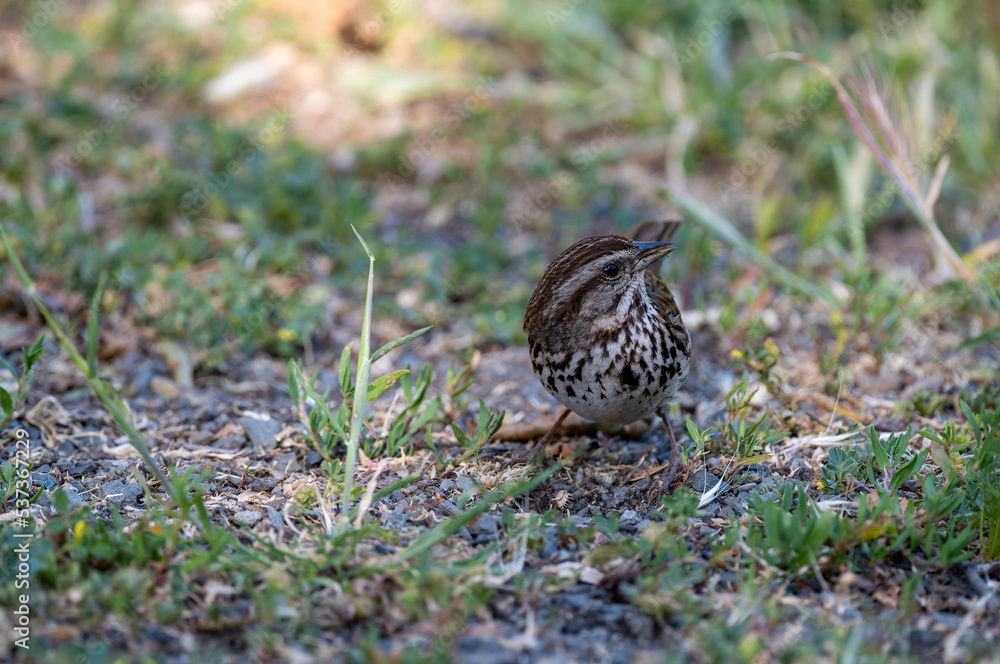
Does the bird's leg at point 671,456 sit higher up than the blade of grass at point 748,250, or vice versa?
the blade of grass at point 748,250

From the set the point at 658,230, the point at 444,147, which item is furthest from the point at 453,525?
the point at 444,147

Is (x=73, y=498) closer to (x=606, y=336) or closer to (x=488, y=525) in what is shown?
(x=488, y=525)

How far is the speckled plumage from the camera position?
13.6 feet

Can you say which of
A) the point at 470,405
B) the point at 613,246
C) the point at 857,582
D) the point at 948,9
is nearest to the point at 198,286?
the point at 470,405

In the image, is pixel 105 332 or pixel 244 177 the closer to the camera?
pixel 105 332

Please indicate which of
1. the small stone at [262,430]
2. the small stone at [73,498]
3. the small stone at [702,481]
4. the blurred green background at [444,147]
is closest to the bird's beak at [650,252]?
the small stone at [702,481]

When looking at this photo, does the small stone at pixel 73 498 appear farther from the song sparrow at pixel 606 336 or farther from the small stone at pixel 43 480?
the song sparrow at pixel 606 336

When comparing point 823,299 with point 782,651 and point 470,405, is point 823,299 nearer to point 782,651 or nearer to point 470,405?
point 470,405

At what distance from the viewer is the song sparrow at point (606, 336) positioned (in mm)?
4152

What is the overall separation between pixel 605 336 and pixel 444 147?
13.1 ft

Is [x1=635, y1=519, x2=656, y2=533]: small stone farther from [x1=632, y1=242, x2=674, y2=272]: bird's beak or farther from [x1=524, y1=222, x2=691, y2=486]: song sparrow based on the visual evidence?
[x1=632, y1=242, x2=674, y2=272]: bird's beak

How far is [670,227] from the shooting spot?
5.36 meters

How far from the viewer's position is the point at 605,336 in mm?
4195

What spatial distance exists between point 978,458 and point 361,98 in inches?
230
